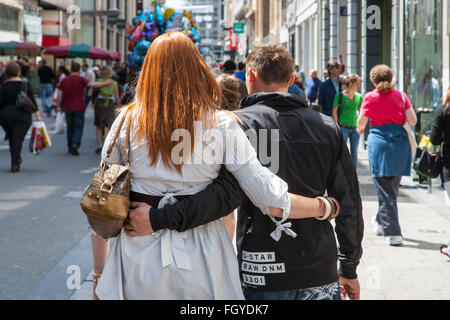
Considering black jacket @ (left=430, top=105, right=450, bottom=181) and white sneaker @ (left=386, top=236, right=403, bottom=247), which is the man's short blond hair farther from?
white sneaker @ (left=386, top=236, right=403, bottom=247)

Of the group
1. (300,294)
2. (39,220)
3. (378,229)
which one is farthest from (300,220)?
(39,220)

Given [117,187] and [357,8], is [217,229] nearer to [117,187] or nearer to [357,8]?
[117,187]

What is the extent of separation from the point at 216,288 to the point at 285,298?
0.47 metres

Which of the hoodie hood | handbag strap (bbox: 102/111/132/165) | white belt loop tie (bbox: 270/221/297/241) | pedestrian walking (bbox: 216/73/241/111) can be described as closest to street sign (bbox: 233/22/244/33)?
pedestrian walking (bbox: 216/73/241/111)

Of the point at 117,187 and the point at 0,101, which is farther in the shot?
the point at 0,101

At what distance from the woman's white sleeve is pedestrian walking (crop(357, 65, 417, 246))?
4.81 m

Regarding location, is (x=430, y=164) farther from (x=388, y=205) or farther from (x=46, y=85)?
(x=46, y=85)

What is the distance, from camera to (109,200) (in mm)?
2529

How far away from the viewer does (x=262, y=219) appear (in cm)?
295

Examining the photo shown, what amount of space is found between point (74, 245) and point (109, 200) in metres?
4.86

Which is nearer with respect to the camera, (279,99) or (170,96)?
(170,96)

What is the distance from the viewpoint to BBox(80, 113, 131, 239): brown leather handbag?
8.29ft

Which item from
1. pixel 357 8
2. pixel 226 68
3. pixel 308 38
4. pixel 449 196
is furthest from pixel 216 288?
pixel 308 38
